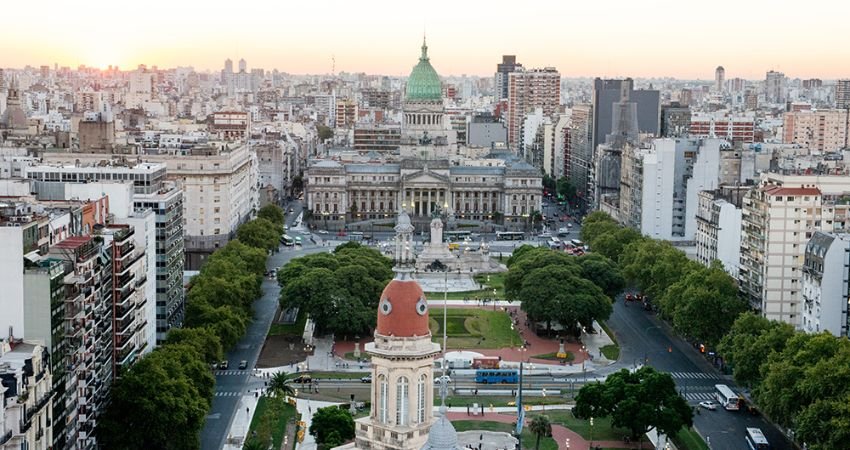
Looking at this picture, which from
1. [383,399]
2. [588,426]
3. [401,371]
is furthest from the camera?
[588,426]

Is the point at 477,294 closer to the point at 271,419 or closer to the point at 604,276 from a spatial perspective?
the point at 604,276

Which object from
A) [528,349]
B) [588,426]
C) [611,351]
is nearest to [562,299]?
[528,349]

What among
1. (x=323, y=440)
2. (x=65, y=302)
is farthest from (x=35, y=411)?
(x=323, y=440)

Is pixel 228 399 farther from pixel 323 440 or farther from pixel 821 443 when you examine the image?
pixel 821 443

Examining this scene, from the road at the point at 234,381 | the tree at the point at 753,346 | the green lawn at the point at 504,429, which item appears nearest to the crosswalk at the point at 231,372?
the road at the point at 234,381

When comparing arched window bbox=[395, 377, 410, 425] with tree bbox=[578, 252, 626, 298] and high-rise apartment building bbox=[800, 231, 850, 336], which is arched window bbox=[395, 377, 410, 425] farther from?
tree bbox=[578, 252, 626, 298]

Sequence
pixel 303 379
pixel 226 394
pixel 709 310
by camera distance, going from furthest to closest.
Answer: pixel 709 310 < pixel 303 379 < pixel 226 394

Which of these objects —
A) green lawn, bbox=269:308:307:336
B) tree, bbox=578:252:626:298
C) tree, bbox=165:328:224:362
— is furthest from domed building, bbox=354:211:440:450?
tree, bbox=578:252:626:298
